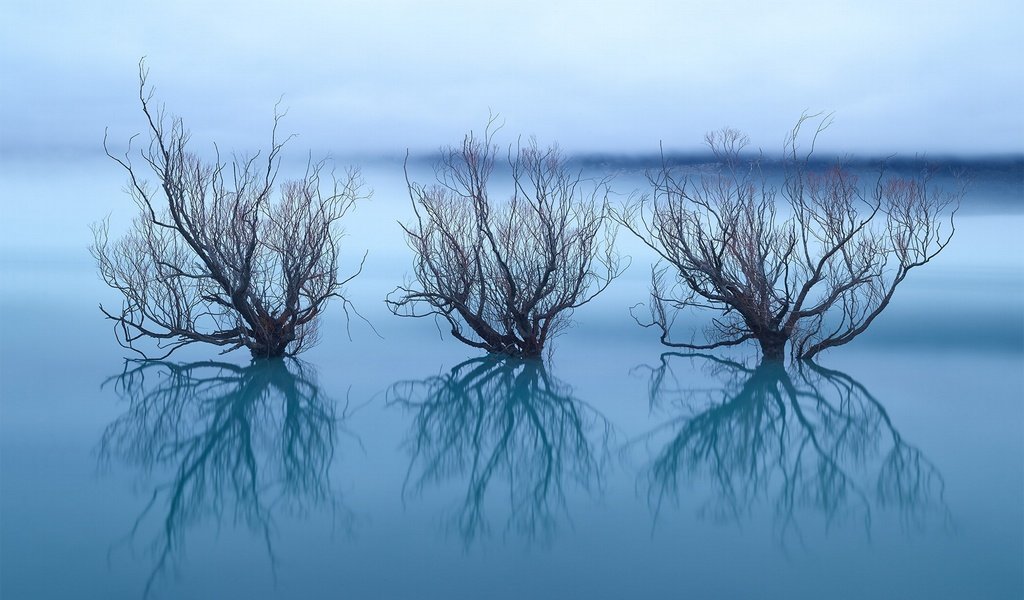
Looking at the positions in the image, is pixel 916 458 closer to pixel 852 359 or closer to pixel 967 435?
pixel 967 435

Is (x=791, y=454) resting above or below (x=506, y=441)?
above

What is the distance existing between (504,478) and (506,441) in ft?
5.18

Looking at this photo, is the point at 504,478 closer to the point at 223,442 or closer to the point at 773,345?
the point at 223,442

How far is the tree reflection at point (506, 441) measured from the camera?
640cm

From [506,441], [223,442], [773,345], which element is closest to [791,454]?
[506,441]

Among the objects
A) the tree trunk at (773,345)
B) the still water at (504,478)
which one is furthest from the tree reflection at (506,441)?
the tree trunk at (773,345)

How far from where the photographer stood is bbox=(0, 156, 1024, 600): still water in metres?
4.88

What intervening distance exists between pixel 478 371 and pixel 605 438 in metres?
4.59

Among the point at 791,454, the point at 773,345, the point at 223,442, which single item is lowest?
the point at 223,442

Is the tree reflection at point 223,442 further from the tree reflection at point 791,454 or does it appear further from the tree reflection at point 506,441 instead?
the tree reflection at point 791,454

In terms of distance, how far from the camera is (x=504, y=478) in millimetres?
7250

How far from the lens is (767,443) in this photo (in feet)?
28.4

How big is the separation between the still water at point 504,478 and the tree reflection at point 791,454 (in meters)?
0.04

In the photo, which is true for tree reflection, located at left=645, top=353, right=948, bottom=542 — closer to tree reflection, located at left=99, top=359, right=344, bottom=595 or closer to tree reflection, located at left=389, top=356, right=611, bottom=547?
tree reflection, located at left=389, top=356, right=611, bottom=547
